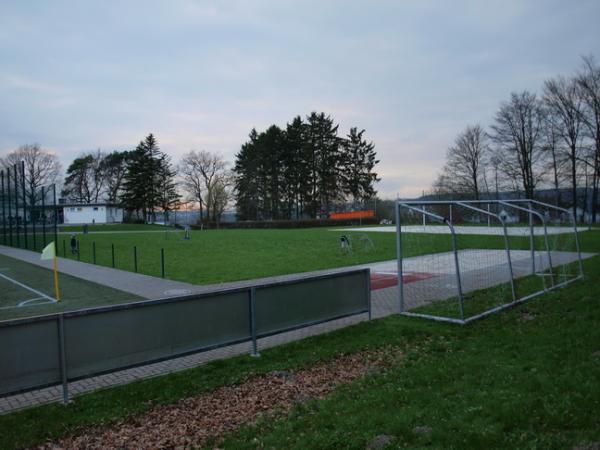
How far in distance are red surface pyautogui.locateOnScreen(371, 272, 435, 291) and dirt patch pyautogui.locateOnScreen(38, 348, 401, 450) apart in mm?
6858

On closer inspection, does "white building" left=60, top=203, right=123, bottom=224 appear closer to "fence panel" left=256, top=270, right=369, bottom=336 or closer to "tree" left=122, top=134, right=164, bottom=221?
"tree" left=122, top=134, right=164, bottom=221

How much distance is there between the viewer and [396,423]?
414 centimetres

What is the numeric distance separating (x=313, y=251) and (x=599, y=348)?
60.9 feet

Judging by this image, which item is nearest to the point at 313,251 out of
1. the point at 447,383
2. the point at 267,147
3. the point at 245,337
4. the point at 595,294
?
the point at 595,294

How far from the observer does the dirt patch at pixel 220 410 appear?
4273 millimetres

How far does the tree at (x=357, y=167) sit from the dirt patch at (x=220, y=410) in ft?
218

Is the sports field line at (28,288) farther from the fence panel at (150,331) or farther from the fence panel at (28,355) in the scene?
the fence panel at (28,355)

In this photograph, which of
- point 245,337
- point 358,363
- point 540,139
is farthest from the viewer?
point 540,139

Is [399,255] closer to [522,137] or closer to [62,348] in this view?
[62,348]

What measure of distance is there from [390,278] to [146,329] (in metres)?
9.94

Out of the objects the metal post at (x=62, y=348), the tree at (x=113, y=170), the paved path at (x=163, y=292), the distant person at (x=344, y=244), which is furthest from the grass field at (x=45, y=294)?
the tree at (x=113, y=170)

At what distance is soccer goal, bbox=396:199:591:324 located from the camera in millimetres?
9320

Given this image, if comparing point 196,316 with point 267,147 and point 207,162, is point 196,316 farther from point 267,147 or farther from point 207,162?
point 207,162

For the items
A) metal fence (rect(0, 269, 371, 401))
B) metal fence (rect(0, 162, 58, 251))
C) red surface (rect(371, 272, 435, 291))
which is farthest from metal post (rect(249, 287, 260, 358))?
metal fence (rect(0, 162, 58, 251))
